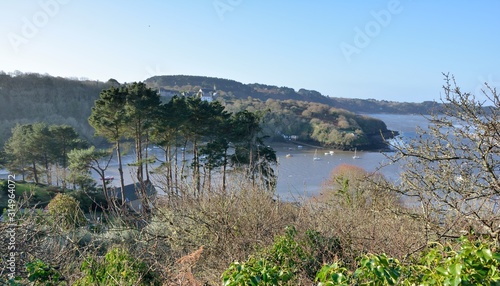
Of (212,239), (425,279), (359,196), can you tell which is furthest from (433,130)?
(359,196)

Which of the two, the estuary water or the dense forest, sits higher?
the dense forest

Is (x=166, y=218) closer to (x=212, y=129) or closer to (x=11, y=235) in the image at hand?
(x=11, y=235)

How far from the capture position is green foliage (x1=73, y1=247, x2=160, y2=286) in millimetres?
3053

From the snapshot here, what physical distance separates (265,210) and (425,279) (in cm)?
403

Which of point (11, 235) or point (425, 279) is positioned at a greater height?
point (425, 279)

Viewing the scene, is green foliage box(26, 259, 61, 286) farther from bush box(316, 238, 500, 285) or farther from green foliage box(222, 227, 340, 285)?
bush box(316, 238, 500, 285)

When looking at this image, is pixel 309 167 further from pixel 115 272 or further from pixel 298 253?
pixel 115 272

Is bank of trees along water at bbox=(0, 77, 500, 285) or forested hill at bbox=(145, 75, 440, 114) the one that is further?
forested hill at bbox=(145, 75, 440, 114)

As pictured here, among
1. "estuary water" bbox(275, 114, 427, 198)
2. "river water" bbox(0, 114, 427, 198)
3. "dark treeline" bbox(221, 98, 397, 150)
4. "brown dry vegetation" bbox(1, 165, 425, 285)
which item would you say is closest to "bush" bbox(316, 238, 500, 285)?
"brown dry vegetation" bbox(1, 165, 425, 285)

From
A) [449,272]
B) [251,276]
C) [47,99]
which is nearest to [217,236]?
[251,276]

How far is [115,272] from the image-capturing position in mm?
3295

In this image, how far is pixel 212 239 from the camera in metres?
4.65

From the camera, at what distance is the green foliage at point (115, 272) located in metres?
3.05

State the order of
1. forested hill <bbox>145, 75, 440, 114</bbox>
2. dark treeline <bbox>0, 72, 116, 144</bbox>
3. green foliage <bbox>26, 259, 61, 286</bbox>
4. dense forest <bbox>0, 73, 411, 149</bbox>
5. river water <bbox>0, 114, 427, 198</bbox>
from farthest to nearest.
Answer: forested hill <bbox>145, 75, 440, 114</bbox>
dark treeline <bbox>0, 72, 116, 144</bbox>
dense forest <bbox>0, 73, 411, 149</bbox>
river water <bbox>0, 114, 427, 198</bbox>
green foliage <bbox>26, 259, 61, 286</bbox>
